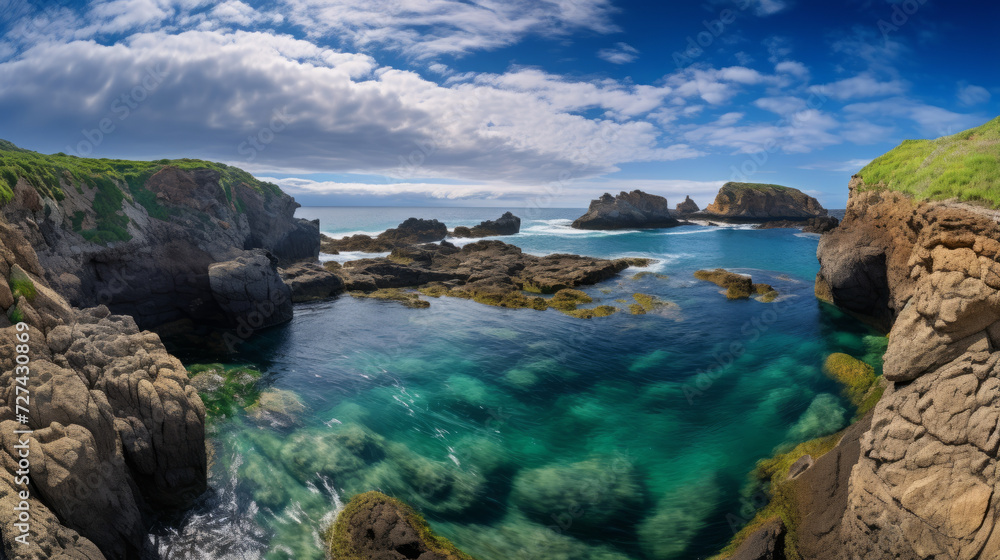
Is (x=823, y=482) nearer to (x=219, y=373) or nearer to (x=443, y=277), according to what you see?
(x=219, y=373)

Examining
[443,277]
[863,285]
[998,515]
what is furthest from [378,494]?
[443,277]

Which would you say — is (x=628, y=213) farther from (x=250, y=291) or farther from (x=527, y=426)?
(x=527, y=426)

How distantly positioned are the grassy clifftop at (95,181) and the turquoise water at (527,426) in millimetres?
8767

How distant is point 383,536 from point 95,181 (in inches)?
1068

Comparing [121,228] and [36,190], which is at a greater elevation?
[36,190]

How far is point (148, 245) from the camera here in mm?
25047

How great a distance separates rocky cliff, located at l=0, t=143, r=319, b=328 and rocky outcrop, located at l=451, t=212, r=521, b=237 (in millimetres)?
56871

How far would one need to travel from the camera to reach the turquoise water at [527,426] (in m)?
11.7

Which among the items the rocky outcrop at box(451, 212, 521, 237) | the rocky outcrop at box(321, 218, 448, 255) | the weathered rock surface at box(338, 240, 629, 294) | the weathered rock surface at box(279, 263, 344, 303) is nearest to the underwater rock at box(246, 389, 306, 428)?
the weathered rock surface at box(279, 263, 344, 303)

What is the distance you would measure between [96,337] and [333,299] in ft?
75.1

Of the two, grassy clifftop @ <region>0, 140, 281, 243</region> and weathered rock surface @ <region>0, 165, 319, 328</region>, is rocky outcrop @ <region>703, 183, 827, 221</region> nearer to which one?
weathered rock surface @ <region>0, 165, 319, 328</region>

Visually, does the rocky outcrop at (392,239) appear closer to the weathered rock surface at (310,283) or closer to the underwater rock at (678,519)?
the weathered rock surface at (310,283)

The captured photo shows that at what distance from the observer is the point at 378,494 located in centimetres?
1240

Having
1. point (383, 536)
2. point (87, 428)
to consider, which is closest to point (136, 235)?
point (87, 428)
